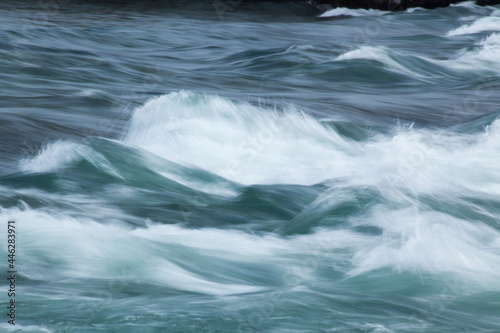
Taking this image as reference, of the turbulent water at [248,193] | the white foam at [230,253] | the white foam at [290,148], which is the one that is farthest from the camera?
the white foam at [290,148]

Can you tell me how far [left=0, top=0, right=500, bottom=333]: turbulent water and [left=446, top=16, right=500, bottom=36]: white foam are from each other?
19.4 ft

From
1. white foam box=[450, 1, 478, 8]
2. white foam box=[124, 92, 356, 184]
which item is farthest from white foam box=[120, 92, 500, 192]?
white foam box=[450, 1, 478, 8]

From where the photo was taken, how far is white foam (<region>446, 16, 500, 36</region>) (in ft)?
58.5

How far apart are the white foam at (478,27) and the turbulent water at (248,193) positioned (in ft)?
19.4

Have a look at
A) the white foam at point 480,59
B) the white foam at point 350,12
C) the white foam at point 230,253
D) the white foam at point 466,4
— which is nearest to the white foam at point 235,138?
the white foam at point 230,253

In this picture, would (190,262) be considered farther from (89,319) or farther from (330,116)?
(330,116)

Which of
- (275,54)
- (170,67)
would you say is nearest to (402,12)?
(275,54)

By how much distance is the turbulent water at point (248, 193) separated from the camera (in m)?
3.60

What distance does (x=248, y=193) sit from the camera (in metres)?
5.60

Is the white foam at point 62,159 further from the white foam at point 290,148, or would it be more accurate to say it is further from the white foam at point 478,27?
the white foam at point 478,27

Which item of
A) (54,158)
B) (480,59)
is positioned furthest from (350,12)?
(54,158)

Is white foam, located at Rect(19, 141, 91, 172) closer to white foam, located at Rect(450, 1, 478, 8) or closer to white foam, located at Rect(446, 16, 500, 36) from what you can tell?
white foam, located at Rect(446, 16, 500, 36)

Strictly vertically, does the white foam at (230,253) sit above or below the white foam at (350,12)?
below

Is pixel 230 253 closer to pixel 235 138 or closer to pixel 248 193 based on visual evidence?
pixel 248 193
